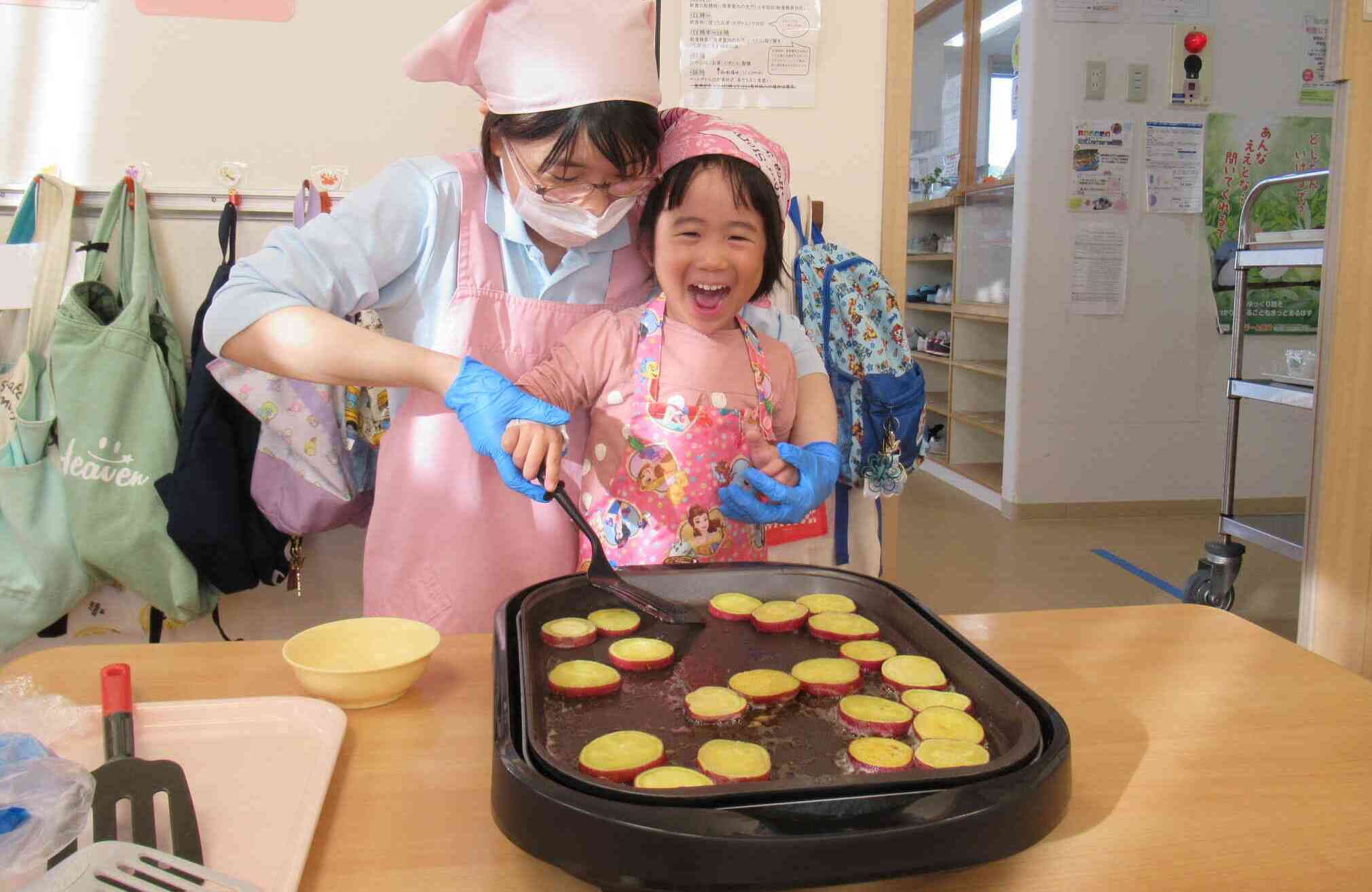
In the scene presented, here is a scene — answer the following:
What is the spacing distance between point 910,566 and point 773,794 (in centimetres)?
325

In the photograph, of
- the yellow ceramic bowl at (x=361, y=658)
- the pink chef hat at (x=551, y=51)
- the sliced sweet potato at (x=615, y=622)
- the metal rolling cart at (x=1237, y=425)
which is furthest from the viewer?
the metal rolling cart at (x=1237, y=425)

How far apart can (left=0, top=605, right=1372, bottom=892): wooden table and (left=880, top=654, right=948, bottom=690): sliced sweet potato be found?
122 millimetres

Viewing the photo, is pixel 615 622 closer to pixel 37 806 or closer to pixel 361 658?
pixel 361 658

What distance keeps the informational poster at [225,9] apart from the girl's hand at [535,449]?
129cm

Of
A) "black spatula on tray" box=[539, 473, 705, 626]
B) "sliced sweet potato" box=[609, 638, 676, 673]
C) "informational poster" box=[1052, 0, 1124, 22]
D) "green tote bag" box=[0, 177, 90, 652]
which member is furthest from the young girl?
"informational poster" box=[1052, 0, 1124, 22]

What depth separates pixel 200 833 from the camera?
688mm

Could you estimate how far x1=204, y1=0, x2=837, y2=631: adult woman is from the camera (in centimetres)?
121

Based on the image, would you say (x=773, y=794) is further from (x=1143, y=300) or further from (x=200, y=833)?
(x=1143, y=300)

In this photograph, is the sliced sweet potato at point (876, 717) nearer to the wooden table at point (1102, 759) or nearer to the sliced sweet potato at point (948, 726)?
the sliced sweet potato at point (948, 726)

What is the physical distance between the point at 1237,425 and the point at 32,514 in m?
3.11

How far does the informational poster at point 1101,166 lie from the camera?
4.10 m

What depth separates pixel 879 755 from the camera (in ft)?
2.42

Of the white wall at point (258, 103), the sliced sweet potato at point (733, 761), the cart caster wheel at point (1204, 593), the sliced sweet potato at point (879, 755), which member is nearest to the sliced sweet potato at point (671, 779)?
the sliced sweet potato at point (733, 761)

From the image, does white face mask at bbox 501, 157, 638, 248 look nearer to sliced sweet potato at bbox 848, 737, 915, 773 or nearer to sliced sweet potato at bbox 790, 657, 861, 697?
sliced sweet potato at bbox 790, 657, 861, 697
